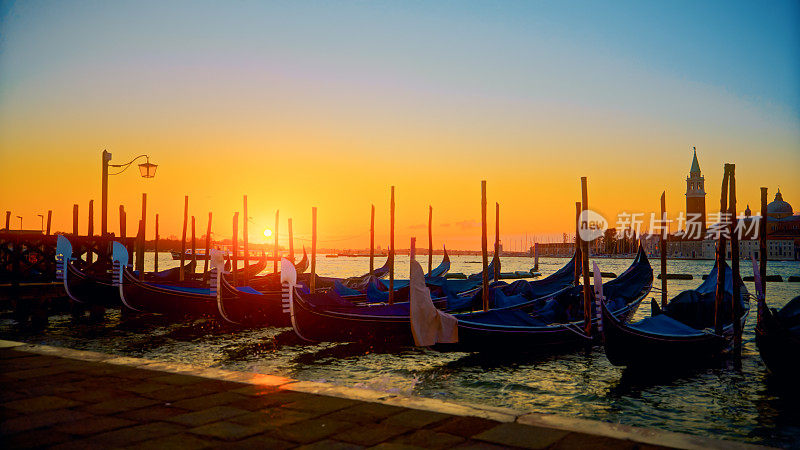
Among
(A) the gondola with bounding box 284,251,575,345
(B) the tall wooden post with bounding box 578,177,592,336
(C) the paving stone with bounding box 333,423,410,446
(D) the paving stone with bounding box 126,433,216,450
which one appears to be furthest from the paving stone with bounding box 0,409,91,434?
(B) the tall wooden post with bounding box 578,177,592,336

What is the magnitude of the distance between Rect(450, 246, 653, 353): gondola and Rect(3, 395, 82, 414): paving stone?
21.7ft

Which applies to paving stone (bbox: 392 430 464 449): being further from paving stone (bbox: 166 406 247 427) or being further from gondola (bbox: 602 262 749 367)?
gondola (bbox: 602 262 749 367)

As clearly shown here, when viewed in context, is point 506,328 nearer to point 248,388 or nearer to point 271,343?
point 271,343

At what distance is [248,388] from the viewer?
4539 millimetres

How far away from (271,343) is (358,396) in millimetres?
8432

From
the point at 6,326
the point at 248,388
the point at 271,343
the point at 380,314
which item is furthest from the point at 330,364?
the point at 6,326

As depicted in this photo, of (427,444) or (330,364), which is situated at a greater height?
(427,444)

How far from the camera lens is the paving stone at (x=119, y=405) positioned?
3883 mm

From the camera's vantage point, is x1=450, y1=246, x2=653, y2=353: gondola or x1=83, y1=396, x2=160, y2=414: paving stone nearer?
x1=83, y1=396, x2=160, y2=414: paving stone

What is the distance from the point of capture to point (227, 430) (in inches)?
138

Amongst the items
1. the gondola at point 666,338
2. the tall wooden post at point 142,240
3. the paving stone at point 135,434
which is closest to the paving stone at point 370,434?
the paving stone at point 135,434

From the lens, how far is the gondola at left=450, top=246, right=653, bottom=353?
32.8 feet

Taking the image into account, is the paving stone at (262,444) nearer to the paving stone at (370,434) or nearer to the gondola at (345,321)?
the paving stone at (370,434)

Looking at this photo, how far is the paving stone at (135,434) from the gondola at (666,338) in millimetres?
6798
